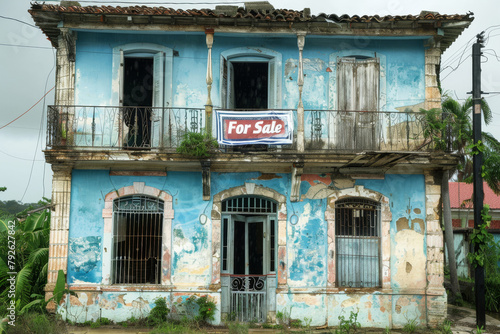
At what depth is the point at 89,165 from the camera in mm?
11133

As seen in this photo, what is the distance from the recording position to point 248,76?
1272 centimetres

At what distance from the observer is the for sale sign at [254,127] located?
10742 millimetres

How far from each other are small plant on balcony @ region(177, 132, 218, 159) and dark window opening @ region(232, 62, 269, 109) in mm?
2146

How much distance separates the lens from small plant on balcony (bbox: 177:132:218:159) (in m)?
10.4

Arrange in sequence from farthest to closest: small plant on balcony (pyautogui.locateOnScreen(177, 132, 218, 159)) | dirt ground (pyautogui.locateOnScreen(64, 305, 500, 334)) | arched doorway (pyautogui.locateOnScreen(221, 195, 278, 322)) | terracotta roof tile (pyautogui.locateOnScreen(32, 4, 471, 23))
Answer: arched doorway (pyautogui.locateOnScreen(221, 195, 278, 322)) → terracotta roof tile (pyautogui.locateOnScreen(32, 4, 471, 23)) → small plant on balcony (pyautogui.locateOnScreen(177, 132, 218, 159)) → dirt ground (pyautogui.locateOnScreen(64, 305, 500, 334))

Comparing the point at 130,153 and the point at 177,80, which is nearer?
the point at 130,153

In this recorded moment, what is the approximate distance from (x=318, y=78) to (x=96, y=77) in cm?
529

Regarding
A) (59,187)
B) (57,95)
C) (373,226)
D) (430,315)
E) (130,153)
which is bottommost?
(430,315)

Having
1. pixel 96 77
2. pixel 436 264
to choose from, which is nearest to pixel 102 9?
pixel 96 77

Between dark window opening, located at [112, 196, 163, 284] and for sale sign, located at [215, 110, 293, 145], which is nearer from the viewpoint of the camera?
for sale sign, located at [215, 110, 293, 145]

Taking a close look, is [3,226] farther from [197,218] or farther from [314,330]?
[314,330]

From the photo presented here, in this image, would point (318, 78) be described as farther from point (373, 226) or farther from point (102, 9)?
point (102, 9)

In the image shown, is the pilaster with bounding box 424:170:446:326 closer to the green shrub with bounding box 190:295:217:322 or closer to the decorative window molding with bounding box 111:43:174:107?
the green shrub with bounding box 190:295:217:322

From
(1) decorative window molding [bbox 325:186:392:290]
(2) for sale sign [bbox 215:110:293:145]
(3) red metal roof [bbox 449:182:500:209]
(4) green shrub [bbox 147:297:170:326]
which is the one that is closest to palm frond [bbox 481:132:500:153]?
(3) red metal roof [bbox 449:182:500:209]
